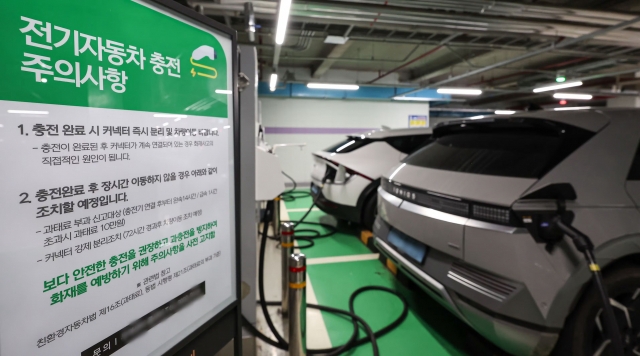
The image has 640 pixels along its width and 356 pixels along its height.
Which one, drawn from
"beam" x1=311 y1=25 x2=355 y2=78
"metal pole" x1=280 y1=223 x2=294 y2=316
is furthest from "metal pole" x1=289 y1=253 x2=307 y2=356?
"beam" x1=311 y1=25 x2=355 y2=78

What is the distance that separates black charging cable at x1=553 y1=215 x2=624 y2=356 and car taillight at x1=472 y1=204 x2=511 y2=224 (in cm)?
25

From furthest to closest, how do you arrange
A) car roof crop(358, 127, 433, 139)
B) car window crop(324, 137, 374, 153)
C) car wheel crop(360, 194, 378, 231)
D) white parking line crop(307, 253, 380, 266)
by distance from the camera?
car window crop(324, 137, 374, 153) < car roof crop(358, 127, 433, 139) < car wheel crop(360, 194, 378, 231) < white parking line crop(307, 253, 380, 266)

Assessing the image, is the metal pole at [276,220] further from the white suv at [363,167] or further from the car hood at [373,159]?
the car hood at [373,159]

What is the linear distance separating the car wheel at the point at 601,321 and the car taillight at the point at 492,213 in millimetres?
572

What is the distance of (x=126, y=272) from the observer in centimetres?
86

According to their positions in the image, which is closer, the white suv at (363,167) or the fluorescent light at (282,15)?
the fluorescent light at (282,15)

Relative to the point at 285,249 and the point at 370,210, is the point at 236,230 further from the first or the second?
the point at 370,210

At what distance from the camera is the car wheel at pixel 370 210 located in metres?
4.24

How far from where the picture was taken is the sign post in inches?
25.7

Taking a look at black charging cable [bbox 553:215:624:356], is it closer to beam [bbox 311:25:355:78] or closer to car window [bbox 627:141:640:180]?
car window [bbox 627:141:640:180]

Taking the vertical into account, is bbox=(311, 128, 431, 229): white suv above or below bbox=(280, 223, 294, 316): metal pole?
above

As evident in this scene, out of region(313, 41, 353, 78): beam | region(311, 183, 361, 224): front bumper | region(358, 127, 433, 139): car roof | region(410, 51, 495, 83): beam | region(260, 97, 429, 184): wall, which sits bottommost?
region(311, 183, 361, 224): front bumper

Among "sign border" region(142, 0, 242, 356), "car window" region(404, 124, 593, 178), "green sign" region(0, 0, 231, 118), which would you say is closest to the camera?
"green sign" region(0, 0, 231, 118)

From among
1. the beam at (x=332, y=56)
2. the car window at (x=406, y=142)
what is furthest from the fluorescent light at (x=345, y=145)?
the beam at (x=332, y=56)
